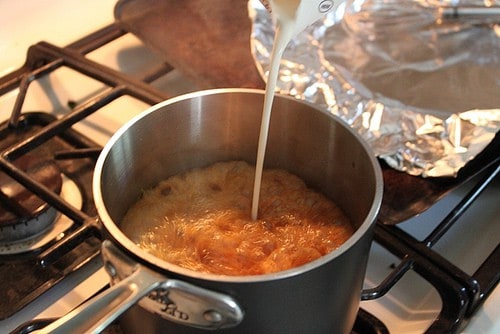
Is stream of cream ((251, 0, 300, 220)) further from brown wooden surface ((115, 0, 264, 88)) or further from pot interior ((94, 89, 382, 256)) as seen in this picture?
brown wooden surface ((115, 0, 264, 88))

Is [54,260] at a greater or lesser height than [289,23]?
lesser

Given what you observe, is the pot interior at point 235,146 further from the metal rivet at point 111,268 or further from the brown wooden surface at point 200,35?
the brown wooden surface at point 200,35

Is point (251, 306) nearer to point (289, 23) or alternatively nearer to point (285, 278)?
point (285, 278)

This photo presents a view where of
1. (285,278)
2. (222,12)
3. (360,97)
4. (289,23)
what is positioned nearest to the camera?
(285,278)

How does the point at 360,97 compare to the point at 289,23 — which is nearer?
the point at 289,23

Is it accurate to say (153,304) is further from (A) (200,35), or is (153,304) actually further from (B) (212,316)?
(A) (200,35)

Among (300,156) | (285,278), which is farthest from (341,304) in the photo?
(300,156)

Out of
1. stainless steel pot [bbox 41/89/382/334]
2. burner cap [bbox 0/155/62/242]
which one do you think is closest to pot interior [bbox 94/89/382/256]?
stainless steel pot [bbox 41/89/382/334]

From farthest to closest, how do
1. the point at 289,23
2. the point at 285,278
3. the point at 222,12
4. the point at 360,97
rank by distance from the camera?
the point at 222,12 < the point at 360,97 < the point at 289,23 < the point at 285,278
